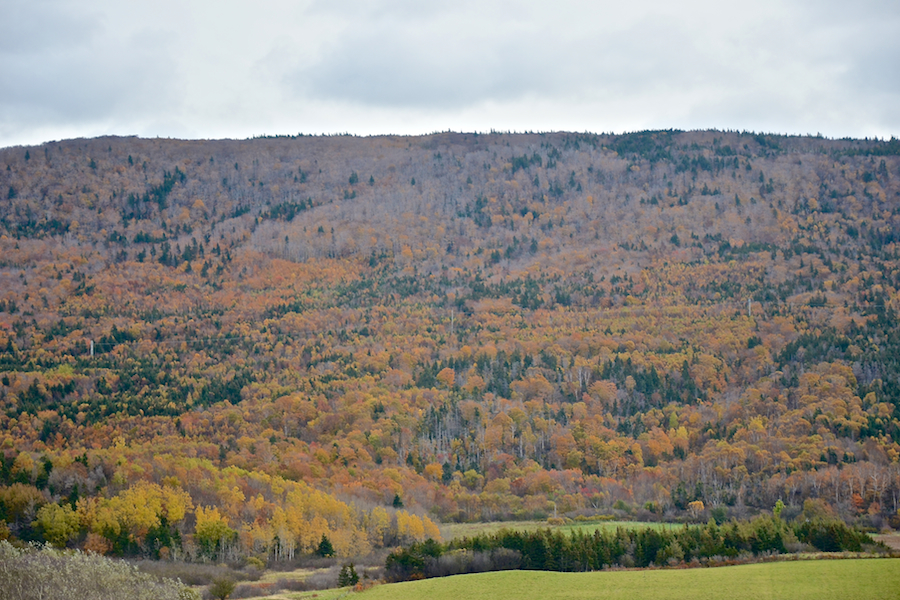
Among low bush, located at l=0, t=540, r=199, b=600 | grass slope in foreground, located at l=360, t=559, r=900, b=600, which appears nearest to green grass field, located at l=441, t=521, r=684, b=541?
grass slope in foreground, located at l=360, t=559, r=900, b=600

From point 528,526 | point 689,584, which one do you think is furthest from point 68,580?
point 528,526

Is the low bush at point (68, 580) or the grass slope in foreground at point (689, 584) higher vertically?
the low bush at point (68, 580)

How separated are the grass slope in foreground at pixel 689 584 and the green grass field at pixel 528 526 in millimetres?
34280

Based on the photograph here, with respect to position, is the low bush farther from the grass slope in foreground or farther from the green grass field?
the green grass field

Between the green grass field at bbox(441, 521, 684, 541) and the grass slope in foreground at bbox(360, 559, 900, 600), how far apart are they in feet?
112

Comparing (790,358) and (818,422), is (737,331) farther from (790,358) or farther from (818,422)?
(818,422)

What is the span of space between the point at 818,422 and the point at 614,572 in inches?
3370

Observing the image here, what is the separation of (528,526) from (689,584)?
49.9m

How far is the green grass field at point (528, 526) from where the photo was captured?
392ft

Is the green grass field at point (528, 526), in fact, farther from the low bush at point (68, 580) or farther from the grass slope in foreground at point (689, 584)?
the low bush at point (68, 580)

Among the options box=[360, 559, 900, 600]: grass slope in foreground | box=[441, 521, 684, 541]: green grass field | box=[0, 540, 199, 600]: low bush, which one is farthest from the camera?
box=[441, 521, 684, 541]: green grass field

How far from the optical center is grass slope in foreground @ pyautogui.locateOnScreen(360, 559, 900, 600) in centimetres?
7138

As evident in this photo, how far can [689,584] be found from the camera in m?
76.2

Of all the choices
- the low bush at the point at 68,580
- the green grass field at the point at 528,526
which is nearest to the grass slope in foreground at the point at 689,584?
the low bush at the point at 68,580
